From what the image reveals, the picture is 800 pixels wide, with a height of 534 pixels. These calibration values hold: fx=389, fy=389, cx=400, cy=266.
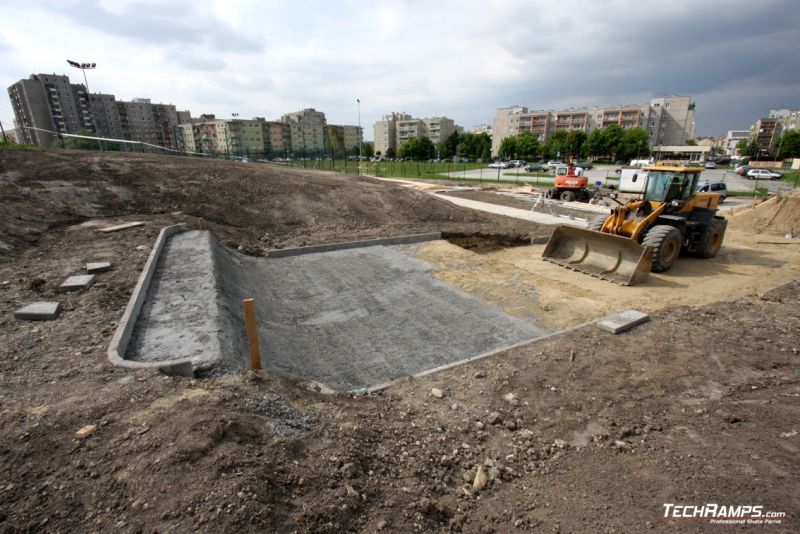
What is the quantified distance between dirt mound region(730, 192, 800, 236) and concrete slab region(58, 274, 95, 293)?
883 inches

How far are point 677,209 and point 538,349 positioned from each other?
784 centimetres

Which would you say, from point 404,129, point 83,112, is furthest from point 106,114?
point 404,129

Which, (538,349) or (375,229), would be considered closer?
(538,349)

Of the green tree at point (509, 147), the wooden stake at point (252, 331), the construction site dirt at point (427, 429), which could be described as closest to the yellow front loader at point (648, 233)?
the construction site dirt at point (427, 429)

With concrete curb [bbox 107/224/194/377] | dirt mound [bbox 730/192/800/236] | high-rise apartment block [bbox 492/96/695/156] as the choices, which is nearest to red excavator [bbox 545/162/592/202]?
dirt mound [bbox 730/192/800/236]

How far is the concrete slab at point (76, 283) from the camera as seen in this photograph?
6.74 meters

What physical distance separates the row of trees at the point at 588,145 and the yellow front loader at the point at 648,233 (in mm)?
66809

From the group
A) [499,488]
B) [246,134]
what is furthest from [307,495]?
[246,134]

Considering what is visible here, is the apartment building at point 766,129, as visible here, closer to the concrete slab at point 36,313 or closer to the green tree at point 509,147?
the green tree at point 509,147

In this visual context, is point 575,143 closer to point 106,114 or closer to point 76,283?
point 76,283

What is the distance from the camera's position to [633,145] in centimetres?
6762

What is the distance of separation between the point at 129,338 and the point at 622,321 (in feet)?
26.7

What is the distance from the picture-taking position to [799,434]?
14.0 ft

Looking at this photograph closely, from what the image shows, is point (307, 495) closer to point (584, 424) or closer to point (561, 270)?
point (584, 424)
